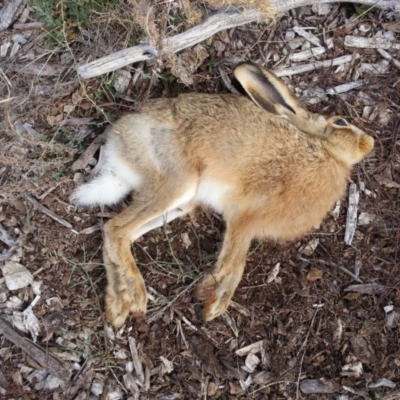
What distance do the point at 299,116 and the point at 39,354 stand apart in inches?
90.3

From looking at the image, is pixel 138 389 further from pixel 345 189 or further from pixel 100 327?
pixel 345 189

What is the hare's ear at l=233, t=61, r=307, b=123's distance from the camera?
156 inches

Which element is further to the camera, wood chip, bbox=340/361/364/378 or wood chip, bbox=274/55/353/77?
wood chip, bbox=274/55/353/77

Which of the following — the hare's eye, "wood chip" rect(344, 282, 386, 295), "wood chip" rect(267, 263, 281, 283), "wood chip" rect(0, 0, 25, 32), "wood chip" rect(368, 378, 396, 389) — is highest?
"wood chip" rect(0, 0, 25, 32)

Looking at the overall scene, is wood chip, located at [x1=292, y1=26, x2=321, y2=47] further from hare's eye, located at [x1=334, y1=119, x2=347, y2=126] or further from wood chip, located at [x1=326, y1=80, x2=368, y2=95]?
hare's eye, located at [x1=334, y1=119, x2=347, y2=126]

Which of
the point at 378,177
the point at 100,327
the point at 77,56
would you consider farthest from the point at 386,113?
the point at 100,327

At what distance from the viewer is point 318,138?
4.04m

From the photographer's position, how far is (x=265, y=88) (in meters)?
4.01

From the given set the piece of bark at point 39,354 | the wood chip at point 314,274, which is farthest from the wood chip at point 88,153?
the wood chip at point 314,274

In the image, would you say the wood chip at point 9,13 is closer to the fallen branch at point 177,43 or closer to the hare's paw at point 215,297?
the fallen branch at point 177,43

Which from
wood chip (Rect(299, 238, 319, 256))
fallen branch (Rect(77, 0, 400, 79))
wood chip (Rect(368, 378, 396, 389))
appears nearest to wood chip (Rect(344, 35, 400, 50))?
fallen branch (Rect(77, 0, 400, 79))

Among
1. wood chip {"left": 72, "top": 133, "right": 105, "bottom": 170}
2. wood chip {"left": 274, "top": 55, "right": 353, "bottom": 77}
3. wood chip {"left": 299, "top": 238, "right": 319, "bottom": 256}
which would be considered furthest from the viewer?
wood chip {"left": 274, "top": 55, "right": 353, "bottom": 77}

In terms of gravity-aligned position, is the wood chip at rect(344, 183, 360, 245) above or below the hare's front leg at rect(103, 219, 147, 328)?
below

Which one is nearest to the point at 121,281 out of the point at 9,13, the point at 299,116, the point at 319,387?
the point at 319,387
